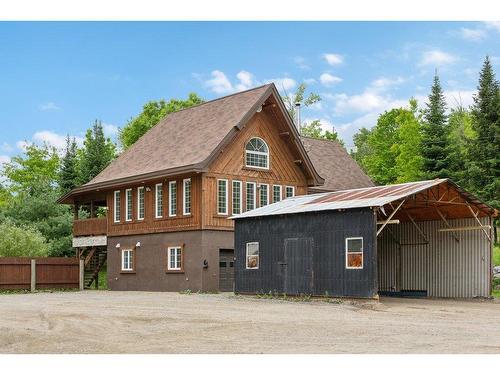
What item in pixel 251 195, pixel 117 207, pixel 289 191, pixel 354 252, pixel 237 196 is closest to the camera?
pixel 354 252

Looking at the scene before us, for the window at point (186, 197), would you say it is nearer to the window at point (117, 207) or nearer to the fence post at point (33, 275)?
the window at point (117, 207)

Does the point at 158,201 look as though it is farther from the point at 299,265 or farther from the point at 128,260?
the point at 299,265

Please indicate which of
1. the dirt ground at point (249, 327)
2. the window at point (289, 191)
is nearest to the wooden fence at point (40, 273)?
the dirt ground at point (249, 327)

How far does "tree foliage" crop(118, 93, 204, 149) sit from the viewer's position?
69125 millimetres

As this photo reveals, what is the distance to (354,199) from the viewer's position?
98.0 ft

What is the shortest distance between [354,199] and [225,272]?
944 cm

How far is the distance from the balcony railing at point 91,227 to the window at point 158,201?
5.27 meters

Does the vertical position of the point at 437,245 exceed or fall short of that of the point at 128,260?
it exceeds it

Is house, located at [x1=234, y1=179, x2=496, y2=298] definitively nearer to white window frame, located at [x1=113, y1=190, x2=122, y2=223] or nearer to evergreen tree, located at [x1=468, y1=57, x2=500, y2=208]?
evergreen tree, located at [x1=468, y1=57, x2=500, y2=208]

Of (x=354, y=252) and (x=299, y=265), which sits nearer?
(x=354, y=252)

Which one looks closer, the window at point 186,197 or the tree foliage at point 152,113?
the window at point 186,197

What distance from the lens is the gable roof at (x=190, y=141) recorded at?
37.1m

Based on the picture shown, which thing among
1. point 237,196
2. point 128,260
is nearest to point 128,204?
point 128,260

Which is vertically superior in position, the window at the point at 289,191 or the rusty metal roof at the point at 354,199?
the window at the point at 289,191
